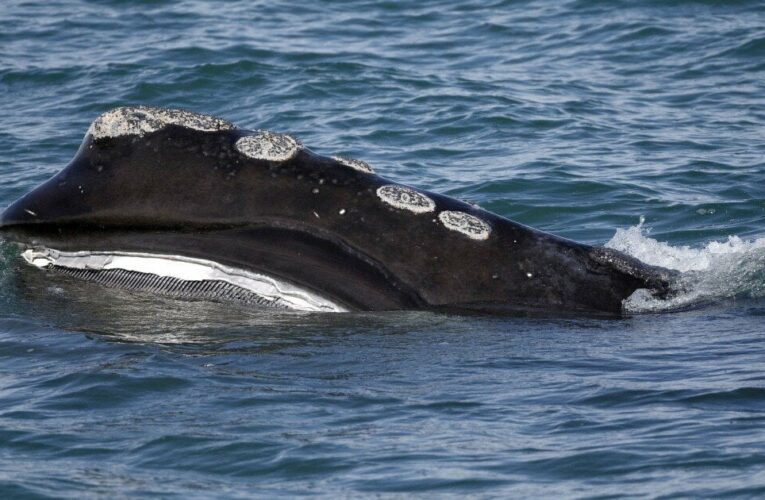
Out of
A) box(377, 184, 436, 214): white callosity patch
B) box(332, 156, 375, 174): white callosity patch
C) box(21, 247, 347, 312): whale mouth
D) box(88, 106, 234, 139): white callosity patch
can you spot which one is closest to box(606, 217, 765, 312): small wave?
box(377, 184, 436, 214): white callosity patch

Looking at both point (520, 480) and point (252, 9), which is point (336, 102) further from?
point (520, 480)

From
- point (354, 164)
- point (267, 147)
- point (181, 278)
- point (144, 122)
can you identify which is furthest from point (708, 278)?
point (144, 122)

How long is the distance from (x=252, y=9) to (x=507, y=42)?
167 inches

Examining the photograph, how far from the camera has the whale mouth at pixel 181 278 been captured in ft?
25.4

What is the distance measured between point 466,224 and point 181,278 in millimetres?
1572

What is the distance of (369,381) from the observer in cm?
712

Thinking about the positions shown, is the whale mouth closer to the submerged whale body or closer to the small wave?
the submerged whale body

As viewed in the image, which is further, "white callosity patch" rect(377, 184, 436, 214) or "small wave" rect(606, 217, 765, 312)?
"small wave" rect(606, 217, 765, 312)

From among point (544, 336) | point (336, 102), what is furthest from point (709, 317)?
point (336, 102)

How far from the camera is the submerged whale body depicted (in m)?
7.64

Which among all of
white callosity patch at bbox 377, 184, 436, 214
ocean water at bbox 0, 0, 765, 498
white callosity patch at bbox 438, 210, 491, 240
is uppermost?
white callosity patch at bbox 377, 184, 436, 214

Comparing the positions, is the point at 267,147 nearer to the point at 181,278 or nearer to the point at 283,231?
the point at 283,231

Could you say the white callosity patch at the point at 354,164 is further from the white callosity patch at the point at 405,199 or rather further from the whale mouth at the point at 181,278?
the whale mouth at the point at 181,278

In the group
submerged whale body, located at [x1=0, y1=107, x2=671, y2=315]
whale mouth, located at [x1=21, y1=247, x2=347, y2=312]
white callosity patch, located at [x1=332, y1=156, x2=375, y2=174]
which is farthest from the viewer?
white callosity patch, located at [x1=332, y1=156, x2=375, y2=174]
